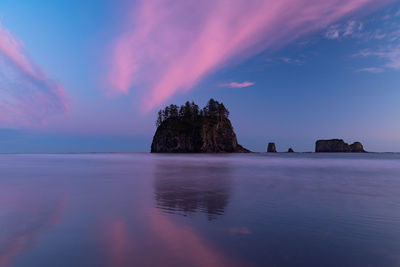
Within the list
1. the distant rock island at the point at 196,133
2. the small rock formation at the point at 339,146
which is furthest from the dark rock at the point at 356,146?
the distant rock island at the point at 196,133

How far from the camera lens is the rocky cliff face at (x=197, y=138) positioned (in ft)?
384

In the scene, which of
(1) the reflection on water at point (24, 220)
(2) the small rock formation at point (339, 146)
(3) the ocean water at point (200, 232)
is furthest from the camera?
(2) the small rock formation at point (339, 146)

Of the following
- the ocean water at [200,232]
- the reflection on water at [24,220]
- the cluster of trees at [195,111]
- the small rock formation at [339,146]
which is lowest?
the ocean water at [200,232]

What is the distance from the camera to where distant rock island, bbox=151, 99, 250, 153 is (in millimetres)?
117688

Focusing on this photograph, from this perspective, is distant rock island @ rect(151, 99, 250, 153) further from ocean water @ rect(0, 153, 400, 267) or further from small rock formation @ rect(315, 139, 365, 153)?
ocean water @ rect(0, 153, 400, 267)

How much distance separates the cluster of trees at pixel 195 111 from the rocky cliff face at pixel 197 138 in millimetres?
7694

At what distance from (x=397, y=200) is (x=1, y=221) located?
13.9 metres

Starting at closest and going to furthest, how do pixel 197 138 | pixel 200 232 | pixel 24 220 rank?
pixel 200 232, pixel 24 220, pixel 197 138

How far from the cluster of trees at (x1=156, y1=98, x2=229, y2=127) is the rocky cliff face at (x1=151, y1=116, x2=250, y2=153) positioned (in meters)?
7.69

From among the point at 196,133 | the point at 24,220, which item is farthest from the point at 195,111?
the point at 24,220

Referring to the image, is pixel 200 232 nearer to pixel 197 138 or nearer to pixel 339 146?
pixel 197 138

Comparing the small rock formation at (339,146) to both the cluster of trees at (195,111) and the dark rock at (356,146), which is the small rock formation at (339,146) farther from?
the cluster of trees at (195,111)

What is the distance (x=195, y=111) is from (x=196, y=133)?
1999cm

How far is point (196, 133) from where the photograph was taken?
388 feet
